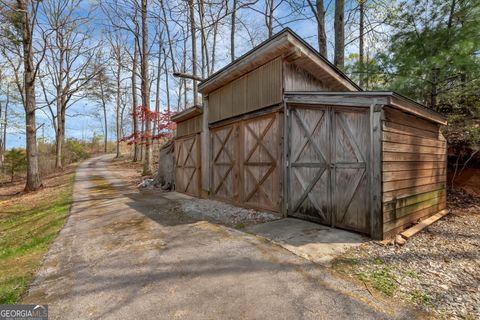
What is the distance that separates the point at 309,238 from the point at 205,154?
5212 millimetres

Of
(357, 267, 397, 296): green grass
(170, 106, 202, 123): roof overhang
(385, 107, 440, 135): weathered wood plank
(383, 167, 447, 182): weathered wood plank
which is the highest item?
(170, 106, 202, 123): roof overhang

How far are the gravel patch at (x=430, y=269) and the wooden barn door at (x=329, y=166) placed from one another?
814 millimetres

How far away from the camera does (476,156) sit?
7.07m

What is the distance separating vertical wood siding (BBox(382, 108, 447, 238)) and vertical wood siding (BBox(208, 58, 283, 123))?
2.48 metres

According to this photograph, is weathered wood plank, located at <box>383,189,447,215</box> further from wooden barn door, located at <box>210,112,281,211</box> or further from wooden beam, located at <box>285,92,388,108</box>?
wooden barn door, located at <box>210,112,281,211</box>

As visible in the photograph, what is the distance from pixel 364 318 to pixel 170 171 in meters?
9.89

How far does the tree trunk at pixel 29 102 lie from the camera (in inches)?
412

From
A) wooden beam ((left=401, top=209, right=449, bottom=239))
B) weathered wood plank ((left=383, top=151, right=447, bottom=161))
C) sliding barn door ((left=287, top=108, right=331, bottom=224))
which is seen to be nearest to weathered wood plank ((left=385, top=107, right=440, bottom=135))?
weathered wood plank ((left=383, top=151, right=447, bottom=161))

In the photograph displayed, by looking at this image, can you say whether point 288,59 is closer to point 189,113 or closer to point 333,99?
point 333,99

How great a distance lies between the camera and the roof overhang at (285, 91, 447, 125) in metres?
4.07

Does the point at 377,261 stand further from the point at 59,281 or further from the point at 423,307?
the point at 59,281

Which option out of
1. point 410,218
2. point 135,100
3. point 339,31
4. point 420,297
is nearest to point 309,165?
point 410,218

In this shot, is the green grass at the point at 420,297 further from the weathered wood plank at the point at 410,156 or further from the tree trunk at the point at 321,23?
the tree trunk at the point at 321,23

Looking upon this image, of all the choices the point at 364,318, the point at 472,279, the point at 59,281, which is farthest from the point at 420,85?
the point at 59,281
